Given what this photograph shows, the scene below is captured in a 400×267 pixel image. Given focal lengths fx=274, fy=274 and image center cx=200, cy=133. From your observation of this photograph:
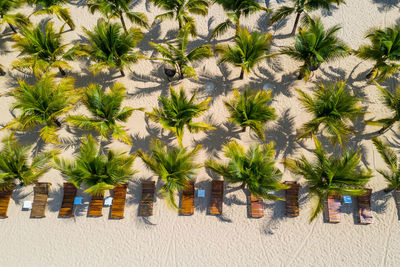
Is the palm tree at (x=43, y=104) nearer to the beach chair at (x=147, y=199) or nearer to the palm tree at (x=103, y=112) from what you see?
the palm tree at (x=103, y=112)

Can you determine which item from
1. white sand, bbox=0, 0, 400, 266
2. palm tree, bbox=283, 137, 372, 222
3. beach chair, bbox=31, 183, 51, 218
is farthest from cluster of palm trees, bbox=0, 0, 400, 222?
white sand, bbox=0, 0, 400, 266

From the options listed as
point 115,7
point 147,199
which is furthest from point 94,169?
point 115,7

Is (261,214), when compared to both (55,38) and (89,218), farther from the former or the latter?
(55,38)

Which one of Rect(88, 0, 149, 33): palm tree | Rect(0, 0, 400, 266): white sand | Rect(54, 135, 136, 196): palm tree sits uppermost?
Rect(88, 0, 149, 33): palm tree

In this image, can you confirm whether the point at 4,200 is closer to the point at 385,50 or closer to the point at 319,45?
the point at 319,45

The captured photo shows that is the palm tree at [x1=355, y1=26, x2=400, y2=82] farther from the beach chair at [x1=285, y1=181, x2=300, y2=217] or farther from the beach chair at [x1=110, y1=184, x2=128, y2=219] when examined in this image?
the beach chair at [x1=110, y1=184, x2=128, y2=219]

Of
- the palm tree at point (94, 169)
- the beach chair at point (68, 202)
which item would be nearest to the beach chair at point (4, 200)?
the beach chair at point (68, 202)
